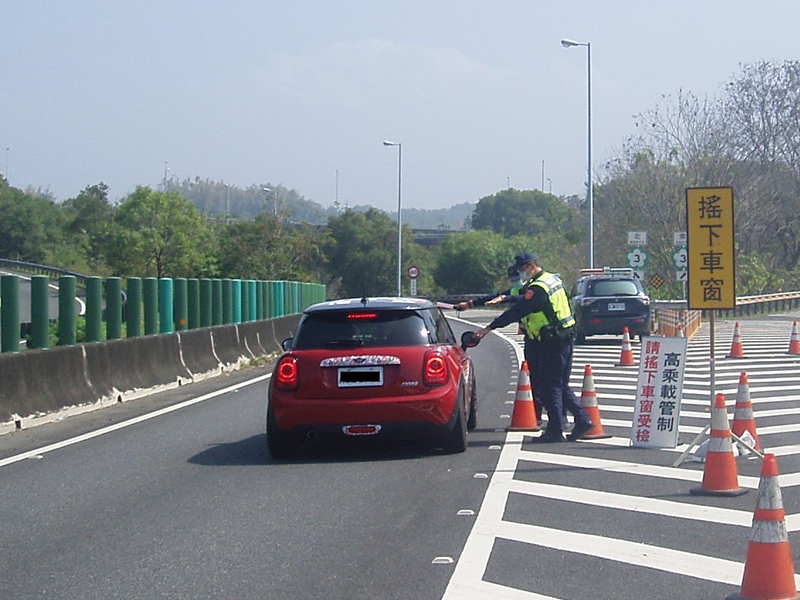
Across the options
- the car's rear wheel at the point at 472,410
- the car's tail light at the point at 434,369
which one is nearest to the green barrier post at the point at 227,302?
the car's rear wheel at the point at 472,410

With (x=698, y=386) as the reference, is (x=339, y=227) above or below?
above

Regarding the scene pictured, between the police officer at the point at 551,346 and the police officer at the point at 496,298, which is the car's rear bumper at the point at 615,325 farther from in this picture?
the police officer at the point at 551,346

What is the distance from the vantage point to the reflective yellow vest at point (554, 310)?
1221 centimetres

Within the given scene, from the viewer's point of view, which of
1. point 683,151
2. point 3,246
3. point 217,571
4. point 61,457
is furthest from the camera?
point 3,246

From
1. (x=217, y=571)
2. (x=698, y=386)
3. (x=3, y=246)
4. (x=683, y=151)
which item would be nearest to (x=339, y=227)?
(x=3, y=246)

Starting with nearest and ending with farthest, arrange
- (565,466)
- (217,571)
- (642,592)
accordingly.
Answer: (642,592) → (217,571) → (565,466)

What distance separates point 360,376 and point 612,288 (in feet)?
62.7

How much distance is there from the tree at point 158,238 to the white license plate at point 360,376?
52.0 m

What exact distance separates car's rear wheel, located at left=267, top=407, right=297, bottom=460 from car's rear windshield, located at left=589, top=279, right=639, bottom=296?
1888cm

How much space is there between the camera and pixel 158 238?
66.8 metres

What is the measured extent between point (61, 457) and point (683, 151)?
45.2 metres

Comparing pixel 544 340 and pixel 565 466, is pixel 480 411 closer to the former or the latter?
pixel 544 340

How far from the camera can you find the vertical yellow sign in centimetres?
1109

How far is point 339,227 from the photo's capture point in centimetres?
8606
